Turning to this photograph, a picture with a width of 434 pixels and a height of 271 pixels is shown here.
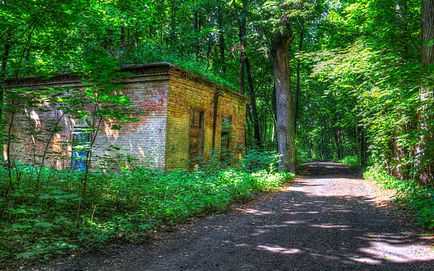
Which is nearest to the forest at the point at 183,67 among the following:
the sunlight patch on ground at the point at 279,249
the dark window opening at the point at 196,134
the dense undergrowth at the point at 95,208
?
the dense undergrowth at the point at 95,208

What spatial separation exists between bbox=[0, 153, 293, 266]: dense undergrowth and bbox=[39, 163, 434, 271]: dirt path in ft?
1.39

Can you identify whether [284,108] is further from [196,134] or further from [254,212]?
[254,212]

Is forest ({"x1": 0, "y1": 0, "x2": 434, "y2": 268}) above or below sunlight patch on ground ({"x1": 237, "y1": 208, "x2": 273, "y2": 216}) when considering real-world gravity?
above

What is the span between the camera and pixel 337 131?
4200cm

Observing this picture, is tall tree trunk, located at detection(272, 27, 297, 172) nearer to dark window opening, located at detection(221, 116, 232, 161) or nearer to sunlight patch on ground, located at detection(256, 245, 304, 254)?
dark window opening, located at detection(221, 116, 232, 161)

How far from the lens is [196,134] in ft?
45.3

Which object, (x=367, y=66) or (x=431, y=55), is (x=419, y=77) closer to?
(x=431, y=55)

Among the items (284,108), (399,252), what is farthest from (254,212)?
(284,108)

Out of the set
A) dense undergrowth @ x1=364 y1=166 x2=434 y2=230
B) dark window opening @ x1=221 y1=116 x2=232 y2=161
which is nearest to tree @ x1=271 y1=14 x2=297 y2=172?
dark window opening @ x1=221 y1=116 x2=232 y2=161

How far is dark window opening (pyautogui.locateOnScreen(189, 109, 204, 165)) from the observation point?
1345 centimetres

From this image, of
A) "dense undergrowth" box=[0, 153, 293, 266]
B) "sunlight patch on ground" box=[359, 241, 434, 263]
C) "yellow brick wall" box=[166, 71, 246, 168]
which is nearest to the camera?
"sunlight patch on ground" box=[359, 241, 434, 263]

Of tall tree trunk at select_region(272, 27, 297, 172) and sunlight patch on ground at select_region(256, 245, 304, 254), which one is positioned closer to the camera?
sunlight patch on ground at select_region(256, 245, 304, 254)

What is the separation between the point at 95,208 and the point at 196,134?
26.6ft

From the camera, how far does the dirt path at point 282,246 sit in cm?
397
